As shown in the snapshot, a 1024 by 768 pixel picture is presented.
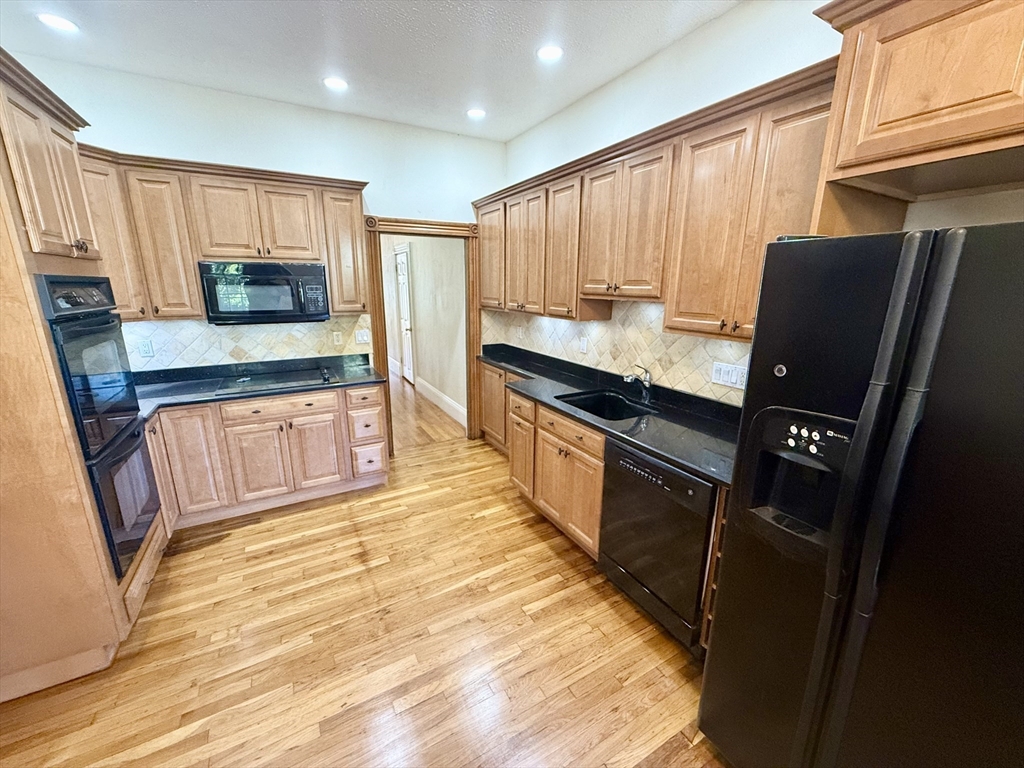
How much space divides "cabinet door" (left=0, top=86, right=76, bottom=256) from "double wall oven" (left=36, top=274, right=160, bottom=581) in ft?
0.54

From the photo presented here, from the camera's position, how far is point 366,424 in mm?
3258

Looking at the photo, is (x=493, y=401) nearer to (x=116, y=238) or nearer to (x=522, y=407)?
(x=522, y=407)

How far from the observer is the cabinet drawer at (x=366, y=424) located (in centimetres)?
321

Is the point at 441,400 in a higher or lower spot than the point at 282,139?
lower

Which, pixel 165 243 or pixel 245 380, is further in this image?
pixel 245 380

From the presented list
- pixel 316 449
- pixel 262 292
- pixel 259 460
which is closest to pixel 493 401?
pixel 316 449

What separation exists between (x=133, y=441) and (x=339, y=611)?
1425 millimetres

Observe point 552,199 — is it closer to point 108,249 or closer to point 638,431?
point 638,431

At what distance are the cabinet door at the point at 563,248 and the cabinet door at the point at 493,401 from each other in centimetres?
108

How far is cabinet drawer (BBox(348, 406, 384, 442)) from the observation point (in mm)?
3211

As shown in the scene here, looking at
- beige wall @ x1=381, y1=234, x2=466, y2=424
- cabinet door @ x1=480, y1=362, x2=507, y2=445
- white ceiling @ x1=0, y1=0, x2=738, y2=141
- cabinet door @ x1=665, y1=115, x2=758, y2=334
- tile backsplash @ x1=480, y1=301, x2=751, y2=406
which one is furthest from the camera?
beige wall @ x1=381, y1=234, x2=466, y2=424

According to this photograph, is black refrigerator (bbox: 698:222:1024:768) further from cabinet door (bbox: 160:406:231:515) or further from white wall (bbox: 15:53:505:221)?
white wall (bbox: 15:53:505:221)

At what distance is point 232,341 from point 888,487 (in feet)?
12.9

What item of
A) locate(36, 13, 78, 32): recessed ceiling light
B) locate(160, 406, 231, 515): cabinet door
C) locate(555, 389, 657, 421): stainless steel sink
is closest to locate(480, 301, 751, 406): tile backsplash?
locate(555, 389, 657, 421): stainless steel sink
